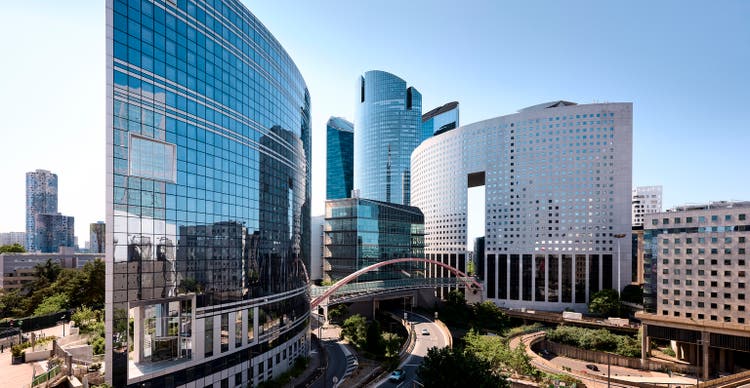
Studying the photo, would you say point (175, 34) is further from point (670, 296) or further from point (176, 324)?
point (670, 296)

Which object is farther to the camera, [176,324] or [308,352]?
[308,352]

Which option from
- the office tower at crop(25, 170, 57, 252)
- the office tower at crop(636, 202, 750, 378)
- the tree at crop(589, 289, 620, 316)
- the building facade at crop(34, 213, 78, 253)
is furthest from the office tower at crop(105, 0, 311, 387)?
the office tower at crop(25, 170, 57, 252)

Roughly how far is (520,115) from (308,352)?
272ft

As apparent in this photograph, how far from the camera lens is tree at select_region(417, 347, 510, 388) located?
31.6 metres

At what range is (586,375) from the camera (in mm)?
46812

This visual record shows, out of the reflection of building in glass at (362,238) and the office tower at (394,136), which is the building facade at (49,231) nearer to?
the reflection of building in glass at (362,238)

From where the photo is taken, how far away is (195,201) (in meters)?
35.0

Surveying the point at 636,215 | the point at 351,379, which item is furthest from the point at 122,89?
the point at 636,215

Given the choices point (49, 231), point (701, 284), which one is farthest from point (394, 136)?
point (49, 231)

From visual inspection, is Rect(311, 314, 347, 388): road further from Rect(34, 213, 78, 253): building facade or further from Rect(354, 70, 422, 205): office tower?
Rect(34, 213, 78, 253): building facade

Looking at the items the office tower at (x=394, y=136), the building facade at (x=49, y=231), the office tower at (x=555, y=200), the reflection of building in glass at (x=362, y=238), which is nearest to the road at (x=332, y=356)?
the reflection of building in glass at (x=362, y=238)

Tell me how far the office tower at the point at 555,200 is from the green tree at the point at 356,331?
173ft

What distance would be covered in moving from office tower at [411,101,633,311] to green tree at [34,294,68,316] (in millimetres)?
94223

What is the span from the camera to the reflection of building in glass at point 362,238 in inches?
3201
